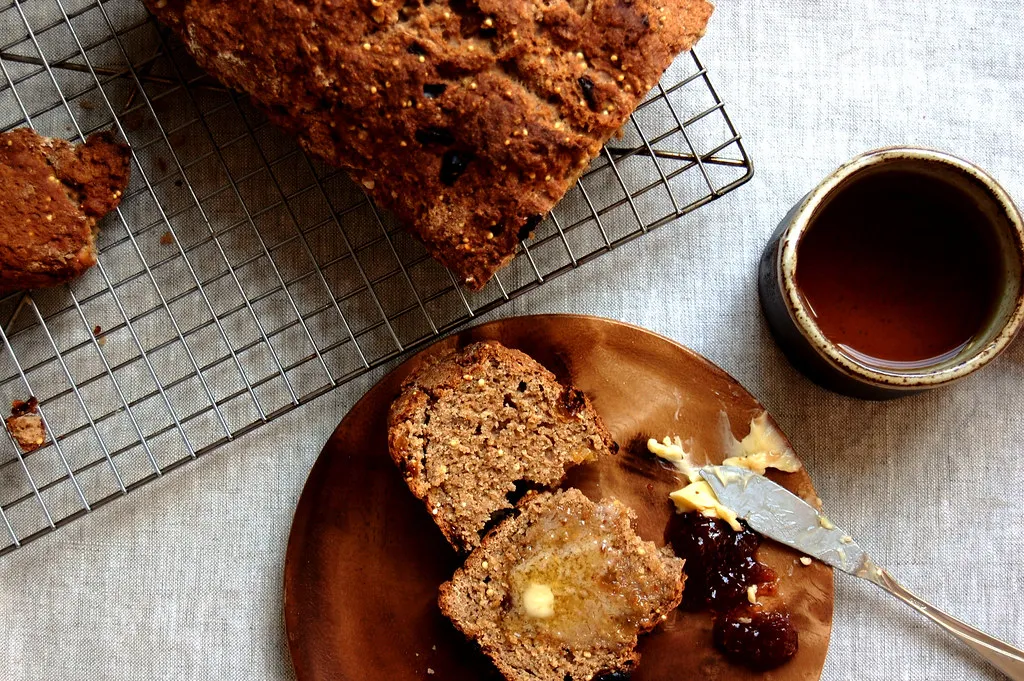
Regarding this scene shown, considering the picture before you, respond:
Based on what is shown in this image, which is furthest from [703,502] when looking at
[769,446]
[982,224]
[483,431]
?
[982,224]

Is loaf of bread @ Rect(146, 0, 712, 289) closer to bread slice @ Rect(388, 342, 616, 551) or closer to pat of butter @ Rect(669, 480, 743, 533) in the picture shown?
bread slice @ Rect(388, 342, 616, 551)

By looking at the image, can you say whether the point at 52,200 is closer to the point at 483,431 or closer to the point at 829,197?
the point at 483,431

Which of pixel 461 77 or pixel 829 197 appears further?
pixel 829 197

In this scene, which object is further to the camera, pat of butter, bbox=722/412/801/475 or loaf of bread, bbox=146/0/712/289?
pat of butter, bbox=722/412/801/475

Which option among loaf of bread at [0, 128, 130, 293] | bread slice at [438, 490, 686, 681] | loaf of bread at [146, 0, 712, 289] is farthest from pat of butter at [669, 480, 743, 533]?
loaf of bread at [0, 128, 130, 293]

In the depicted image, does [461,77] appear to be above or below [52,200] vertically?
above

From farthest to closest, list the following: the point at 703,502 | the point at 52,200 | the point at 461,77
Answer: the point at 703,502 → the point at 52,200 → the point at 461,77
